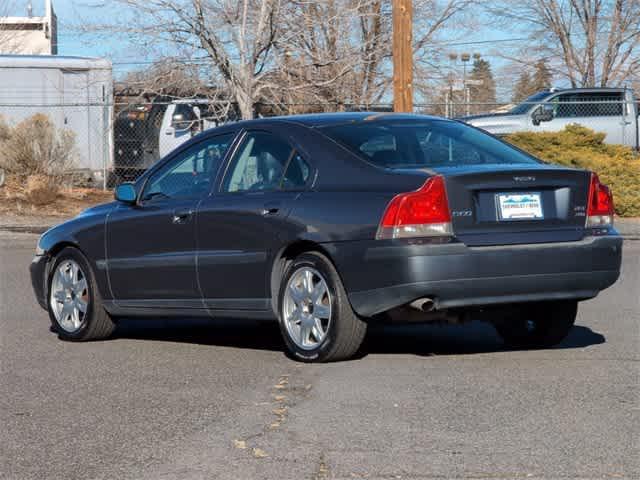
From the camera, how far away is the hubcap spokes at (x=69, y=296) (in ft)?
31.3

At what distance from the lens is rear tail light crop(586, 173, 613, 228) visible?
802cm

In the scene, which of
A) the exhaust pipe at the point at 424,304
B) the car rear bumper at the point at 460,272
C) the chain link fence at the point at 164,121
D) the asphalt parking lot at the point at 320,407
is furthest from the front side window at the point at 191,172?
the chain link fence at the point at 164,121

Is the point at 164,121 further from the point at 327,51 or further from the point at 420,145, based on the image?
the point at 420,145

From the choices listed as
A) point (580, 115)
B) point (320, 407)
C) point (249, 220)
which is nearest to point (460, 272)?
point (320, 407)

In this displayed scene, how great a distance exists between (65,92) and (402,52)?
33.4ft

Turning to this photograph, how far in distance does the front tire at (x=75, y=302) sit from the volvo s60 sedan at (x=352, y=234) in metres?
0.02

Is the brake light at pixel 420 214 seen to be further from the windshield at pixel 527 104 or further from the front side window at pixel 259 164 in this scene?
the windshield at pixel 527 104

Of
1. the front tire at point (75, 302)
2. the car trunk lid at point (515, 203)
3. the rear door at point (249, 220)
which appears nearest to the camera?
the car trunk lid at point (515, 203)

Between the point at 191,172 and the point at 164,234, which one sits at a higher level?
the point at 191,172

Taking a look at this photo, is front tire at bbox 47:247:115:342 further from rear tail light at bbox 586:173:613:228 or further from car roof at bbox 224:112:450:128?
rear tail light at bbox 586:173:613:228

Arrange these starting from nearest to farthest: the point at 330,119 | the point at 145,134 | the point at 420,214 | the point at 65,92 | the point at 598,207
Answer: the point at 420,214, the point at 598,207, the point at 330,119, the point at 65,92, the point at 145,134

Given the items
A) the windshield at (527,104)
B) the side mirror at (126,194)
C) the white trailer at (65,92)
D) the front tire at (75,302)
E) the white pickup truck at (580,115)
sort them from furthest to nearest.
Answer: the white trailer at (65,92) < the windshield at (527,104) < the white pickup truck at (580,115) < the front tire at (75,302) < the side mirror at (126,194)

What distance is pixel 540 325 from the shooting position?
341 inches

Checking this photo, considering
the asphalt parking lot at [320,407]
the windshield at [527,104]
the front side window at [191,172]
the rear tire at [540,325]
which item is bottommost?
the asphalt parking lot at [320,407]
